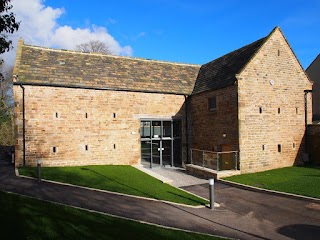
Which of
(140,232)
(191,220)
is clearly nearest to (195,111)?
(191,220)

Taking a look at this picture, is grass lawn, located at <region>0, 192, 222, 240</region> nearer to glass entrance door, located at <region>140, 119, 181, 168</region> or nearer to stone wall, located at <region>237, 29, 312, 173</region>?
stone wall, located at <region>237, 29, 312, 173</region>

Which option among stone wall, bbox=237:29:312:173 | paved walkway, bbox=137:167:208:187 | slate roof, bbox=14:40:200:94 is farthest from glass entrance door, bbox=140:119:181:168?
stone wall, bbox=237:29:312:173

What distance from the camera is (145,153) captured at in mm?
19219

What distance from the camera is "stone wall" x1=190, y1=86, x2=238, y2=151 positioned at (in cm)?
1647

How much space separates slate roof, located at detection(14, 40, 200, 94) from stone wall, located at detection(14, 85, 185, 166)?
2.17ft

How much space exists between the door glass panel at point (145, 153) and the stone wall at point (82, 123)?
0.63m

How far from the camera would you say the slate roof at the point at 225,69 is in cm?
1714

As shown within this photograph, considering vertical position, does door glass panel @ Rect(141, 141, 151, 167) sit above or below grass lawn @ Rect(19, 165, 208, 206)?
above

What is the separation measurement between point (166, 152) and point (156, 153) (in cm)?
90

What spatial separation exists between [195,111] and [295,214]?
11743 mm

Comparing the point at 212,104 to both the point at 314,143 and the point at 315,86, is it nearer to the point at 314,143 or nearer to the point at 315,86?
the point at 314,143

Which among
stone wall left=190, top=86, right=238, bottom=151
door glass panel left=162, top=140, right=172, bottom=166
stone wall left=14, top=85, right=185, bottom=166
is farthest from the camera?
door glass panel left=162, top=140, right=172, bottom=166

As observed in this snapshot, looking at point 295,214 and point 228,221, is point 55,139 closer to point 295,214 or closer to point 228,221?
point 228,221

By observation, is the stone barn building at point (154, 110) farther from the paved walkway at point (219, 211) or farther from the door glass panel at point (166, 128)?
the paved walkway at point (219, 211)
